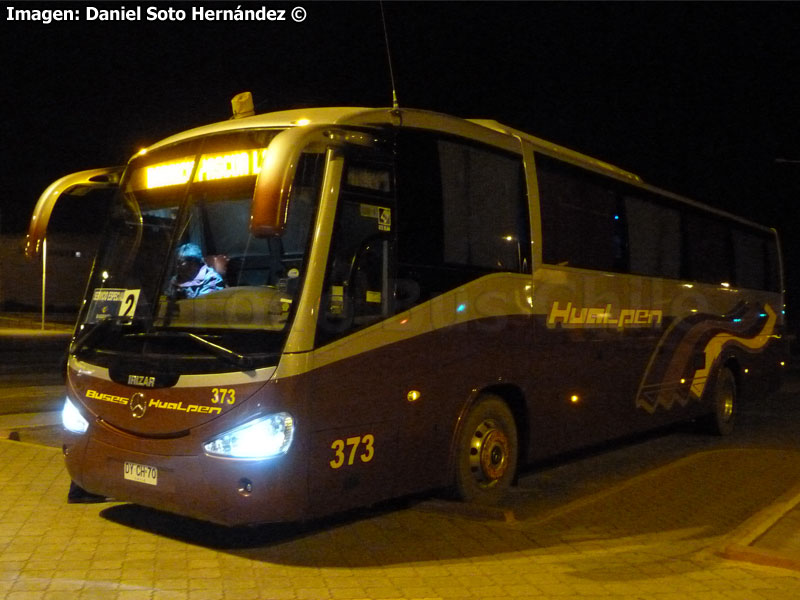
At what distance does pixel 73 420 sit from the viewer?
669cm

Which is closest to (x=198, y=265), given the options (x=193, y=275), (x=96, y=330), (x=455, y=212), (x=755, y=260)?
(x=193, y=275)

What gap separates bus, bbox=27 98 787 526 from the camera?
577 cm

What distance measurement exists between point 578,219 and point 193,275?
4352 mm

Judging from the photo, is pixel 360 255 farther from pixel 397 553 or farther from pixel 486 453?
pixel 486 453

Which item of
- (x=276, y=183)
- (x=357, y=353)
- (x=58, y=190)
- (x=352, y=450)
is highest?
(x=58, y=190)

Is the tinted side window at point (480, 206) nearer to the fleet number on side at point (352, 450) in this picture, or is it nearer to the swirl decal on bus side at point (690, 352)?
the fleet number on side at point (352, 450)

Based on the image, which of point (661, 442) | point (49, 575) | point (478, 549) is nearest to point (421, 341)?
point (478, 549)

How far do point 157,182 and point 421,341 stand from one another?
8.10 feet

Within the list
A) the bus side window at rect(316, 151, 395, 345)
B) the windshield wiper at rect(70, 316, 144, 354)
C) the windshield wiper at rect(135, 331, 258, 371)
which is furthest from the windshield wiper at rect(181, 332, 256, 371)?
the windshield wiper at rect(70, 316, 144, 354)

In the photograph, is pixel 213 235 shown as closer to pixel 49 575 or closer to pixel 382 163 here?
pixel 382 163

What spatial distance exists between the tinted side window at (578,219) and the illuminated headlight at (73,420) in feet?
14.7

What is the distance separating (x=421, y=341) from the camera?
675 cm

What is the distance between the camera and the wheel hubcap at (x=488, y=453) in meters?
7.62

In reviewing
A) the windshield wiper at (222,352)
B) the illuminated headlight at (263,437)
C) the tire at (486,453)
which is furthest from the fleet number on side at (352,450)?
the tire at (486,453)
